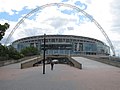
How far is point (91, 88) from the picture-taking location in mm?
16078

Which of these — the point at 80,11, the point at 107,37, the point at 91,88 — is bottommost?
the point at 91,88

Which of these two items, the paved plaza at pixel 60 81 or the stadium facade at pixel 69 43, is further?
the stadium facade at pixel 69 43

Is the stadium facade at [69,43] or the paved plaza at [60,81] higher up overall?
the stadium facade at [69,43]

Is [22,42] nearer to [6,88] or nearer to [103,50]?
[103,50]

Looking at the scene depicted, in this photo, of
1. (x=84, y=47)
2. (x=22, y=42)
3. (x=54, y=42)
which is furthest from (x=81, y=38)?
(x=22, y=42)

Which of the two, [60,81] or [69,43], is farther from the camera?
[69,43]

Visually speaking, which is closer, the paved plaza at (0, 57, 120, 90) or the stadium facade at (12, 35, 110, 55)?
the paved plaza at (0, 57, 120, 90)

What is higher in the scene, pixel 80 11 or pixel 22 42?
pixel 80 11

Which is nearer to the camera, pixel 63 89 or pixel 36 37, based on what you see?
pixel 63 89

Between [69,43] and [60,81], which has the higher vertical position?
[69,43]

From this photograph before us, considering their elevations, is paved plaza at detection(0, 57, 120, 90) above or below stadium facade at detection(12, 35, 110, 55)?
below

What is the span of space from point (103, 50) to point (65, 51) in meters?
29.3

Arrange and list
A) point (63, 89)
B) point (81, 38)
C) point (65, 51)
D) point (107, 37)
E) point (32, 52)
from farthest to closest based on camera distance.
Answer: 1. point (81, 38)
2. point (65, 51)
3. point (107, 37)
4. point (32, 52)
5. point (63, 89)

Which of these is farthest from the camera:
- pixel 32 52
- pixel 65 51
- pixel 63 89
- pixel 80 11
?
pixel 65 51
